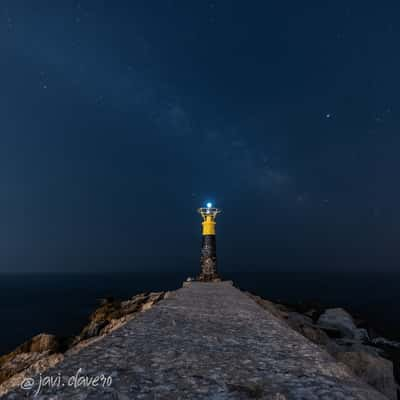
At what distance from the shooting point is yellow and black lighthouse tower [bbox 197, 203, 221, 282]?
72.4 feet

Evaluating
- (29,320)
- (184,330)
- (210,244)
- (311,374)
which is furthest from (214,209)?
(29,320)

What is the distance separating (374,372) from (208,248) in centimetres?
1549

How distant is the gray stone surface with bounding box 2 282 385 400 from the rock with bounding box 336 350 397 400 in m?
2.84

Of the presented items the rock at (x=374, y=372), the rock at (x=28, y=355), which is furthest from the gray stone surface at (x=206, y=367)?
the rock at (x=28, y=355)

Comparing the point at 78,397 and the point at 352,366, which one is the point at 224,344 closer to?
the point at 78,397

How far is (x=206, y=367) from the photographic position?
3.72 metres

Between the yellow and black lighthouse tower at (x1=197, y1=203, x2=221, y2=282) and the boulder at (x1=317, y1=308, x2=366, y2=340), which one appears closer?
the boulder at (x1=317, y1=308, x2=366, y2=340)

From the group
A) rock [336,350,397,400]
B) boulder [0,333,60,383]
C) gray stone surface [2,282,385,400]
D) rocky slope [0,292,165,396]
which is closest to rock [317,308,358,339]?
rock [336,350,397,400]

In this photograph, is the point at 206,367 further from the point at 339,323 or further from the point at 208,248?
the point at 339,323

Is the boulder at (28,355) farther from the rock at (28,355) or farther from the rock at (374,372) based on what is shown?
the rock at (374,372)

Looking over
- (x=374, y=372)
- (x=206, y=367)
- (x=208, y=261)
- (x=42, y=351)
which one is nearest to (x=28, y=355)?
(x=42, y=351)

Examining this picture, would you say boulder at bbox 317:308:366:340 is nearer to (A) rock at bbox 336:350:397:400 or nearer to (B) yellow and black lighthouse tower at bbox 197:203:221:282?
(B) yellow and black lighthouse tower at bbox 197:203:221:282

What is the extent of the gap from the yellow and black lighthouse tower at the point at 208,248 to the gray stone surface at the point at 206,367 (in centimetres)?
1619

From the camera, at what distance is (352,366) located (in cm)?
737
